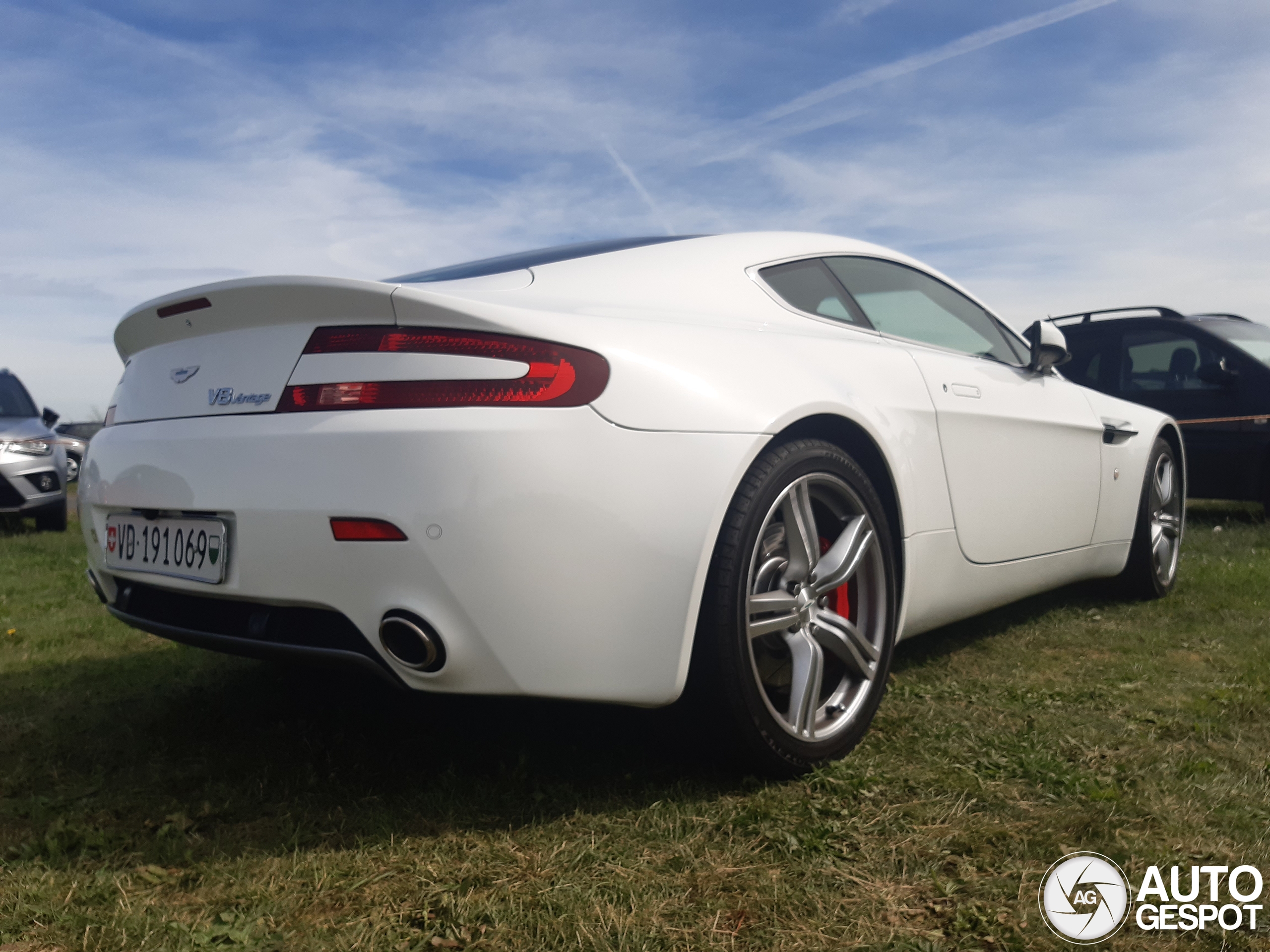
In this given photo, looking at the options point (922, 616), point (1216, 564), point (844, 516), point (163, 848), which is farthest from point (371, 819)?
point (1216, 564)

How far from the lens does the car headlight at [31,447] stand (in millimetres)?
8766

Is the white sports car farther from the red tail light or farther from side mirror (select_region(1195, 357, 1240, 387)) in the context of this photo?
side mirror (select_region(1195, 357, 1240, 387))

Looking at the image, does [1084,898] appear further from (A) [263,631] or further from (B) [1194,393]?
(B) [1194,393]

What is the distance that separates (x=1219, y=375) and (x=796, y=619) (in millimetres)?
6535

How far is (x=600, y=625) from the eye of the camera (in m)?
2.10

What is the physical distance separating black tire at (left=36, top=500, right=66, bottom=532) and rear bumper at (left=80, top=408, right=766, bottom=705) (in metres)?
7.88

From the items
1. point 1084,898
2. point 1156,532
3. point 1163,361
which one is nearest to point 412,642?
point 1084,898

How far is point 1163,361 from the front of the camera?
8070 mm

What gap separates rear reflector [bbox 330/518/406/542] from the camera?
6.65 feet

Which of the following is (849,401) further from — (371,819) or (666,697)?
(371,819)

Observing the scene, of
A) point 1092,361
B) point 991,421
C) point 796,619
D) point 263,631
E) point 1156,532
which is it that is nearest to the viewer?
point 263,631

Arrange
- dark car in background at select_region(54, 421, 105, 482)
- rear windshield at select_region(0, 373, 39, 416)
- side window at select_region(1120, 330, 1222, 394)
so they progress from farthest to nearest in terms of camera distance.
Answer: dark car in background at select_region(54, 421, 105, 482) < rear windshield at select_region(0, 373, 39, 416) < side window at select_region(1120, 330, 1222, 394)

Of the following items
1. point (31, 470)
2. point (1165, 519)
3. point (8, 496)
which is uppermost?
point (1165, 519)

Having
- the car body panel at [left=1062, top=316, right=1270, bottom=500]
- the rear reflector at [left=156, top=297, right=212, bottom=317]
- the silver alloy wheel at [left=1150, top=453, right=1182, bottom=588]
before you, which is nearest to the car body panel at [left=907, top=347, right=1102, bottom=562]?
the silver alloy wheel at [left=1150, top=453, right=1182, bottom=588]
